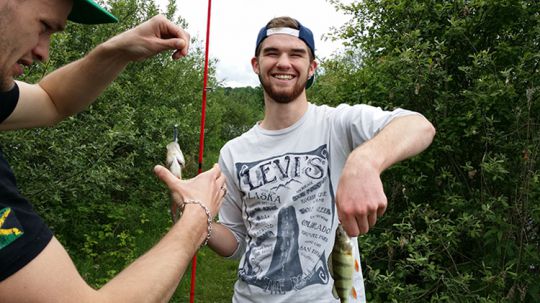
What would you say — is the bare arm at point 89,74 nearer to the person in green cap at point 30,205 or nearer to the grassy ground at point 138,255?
the person in green cap at point 30,205

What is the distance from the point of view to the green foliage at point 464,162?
138 inches

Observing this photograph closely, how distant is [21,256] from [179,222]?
659 mm

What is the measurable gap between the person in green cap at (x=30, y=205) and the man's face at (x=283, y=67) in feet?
1.79

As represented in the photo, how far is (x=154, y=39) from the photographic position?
7.88 ft

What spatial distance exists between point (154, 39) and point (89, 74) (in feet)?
1.45

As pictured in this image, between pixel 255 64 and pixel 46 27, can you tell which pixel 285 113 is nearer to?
pixel 255 64

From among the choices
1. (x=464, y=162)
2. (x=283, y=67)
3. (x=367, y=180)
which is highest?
(x=283, y=67)

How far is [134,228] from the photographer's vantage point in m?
8.29

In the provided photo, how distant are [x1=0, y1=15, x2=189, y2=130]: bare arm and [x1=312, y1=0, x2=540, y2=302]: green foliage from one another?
222 centimetres

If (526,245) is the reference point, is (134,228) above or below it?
below

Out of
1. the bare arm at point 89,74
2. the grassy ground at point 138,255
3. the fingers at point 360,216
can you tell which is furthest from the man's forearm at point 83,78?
the grassy ground at point 138,255

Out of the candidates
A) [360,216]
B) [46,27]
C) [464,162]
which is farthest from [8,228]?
[464,162]

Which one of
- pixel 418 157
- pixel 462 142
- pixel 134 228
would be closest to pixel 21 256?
pixel 418 157

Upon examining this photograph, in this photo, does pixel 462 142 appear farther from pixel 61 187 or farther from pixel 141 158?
pixel 141 158
